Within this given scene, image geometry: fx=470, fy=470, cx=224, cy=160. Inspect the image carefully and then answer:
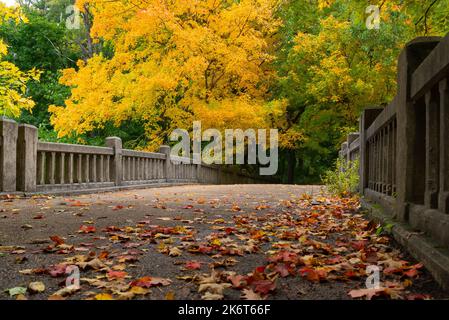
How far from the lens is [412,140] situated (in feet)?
13.5

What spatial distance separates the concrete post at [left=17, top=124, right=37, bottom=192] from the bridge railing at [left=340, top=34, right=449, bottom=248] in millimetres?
6371

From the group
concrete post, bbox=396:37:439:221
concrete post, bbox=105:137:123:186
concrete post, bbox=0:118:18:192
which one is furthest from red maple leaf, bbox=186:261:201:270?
concrete post, bbox=105:137:123:186

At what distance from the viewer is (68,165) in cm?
1023

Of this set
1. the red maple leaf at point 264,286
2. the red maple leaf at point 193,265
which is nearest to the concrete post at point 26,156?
the red maple leaf at point 193,265

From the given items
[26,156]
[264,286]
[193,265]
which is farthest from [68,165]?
[264,286]

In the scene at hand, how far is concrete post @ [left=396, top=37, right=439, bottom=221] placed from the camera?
411 centimetres

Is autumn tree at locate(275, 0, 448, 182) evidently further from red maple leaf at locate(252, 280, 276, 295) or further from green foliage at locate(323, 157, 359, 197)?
red maple leaf at locate(252, 280, 276, 295)

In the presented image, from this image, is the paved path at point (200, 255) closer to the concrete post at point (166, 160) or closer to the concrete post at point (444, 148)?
the concrete post at point (444, 148)

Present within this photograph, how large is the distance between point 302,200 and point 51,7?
32.0 meters

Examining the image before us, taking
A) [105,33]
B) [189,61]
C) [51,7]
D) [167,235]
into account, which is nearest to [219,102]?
[189,61]

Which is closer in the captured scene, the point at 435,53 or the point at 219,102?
the point at 435,53

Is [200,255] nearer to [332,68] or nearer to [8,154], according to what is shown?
A: [8,154]
